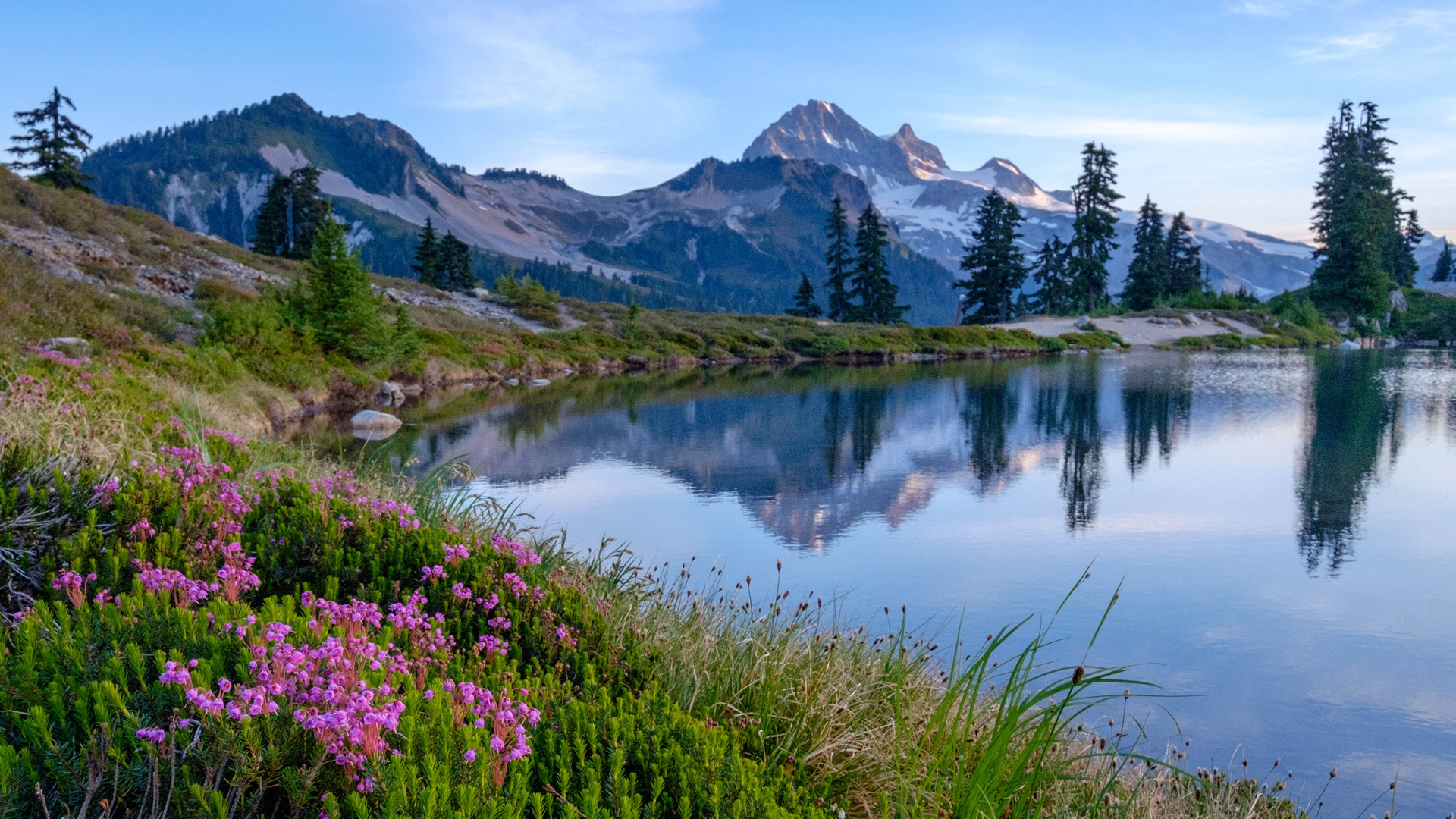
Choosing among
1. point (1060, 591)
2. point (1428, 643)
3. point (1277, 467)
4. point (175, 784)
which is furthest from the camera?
point (1277, 467)

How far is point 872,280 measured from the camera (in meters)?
71.1

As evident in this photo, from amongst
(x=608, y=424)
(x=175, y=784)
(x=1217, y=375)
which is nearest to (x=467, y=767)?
(x=175, y=784)

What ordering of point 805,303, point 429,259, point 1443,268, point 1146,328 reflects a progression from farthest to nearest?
point 1443,268, point 805,303, point 429,259, point 1146,328

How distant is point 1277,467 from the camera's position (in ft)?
48.2

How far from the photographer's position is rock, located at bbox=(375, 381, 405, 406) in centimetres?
2534

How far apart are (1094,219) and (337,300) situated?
63183mm

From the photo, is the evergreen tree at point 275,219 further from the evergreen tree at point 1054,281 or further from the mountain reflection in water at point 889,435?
the evergreen tree at point 1054,281

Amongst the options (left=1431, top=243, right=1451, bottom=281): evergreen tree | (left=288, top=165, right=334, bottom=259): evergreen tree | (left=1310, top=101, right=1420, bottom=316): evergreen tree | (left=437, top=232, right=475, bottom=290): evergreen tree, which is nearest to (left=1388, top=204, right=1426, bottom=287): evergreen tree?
(left=1310, top=101, right=1420, bottom=316): evergreen tree

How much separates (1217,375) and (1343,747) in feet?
110

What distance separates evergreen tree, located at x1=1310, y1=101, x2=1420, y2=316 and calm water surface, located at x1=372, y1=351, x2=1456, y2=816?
1860 inches

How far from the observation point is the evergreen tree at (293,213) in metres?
66.4

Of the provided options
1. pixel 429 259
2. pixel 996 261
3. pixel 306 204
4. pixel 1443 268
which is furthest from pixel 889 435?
pixel 1443 268

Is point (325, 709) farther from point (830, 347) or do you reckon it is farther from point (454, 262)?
point (454, 262)

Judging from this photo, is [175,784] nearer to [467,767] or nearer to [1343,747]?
[467,767]
